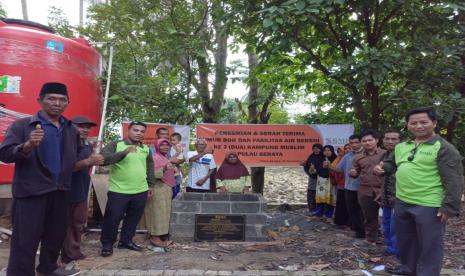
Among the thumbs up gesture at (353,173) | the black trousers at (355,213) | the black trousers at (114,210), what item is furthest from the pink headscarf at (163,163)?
the black trousers at (355,213)

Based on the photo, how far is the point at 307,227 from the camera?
265 inches

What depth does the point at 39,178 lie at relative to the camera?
3.37 m

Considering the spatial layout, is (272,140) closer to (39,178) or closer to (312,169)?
(312,169)

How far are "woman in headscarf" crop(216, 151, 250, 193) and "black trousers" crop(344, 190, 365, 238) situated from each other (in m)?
1.58

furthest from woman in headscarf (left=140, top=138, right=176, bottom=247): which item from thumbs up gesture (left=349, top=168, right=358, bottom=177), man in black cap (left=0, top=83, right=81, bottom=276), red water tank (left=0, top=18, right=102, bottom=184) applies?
thumbs up gesture (left=349, top=168, right=358, bottom=177)

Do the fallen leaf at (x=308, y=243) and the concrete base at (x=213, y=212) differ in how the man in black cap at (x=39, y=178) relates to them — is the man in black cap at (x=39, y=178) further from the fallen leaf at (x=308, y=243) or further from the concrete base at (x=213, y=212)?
the fallen leaf at (x=308, y=243)

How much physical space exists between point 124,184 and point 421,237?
3.29 metres

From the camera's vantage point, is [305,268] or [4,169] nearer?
[305,268]

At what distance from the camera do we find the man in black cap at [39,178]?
3.34 metres

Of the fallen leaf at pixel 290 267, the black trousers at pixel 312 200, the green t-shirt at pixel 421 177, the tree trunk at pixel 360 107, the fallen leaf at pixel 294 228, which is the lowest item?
the fallen leaf at pixel 294 228

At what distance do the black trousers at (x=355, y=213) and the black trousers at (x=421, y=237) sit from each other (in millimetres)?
1932

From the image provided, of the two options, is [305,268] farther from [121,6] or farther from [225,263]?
[121,6]

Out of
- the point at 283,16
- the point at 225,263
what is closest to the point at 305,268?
the point at 225,263

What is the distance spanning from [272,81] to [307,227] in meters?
3.27
